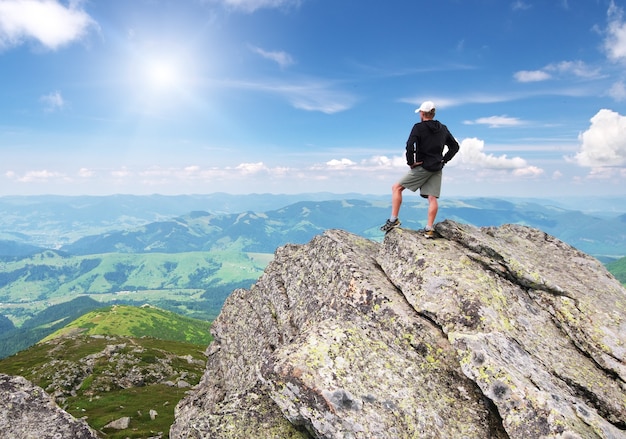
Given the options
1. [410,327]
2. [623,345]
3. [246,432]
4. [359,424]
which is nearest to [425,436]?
[359,424]

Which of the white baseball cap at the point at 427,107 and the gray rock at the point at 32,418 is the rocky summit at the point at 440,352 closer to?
the white baseball cap at the point at 427,107

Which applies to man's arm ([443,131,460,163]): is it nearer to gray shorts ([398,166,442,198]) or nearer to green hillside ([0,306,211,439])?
gray shorts ([398,166,442,198])

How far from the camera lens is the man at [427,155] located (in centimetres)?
2020

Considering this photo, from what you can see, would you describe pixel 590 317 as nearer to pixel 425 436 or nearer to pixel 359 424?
pixel 425 436

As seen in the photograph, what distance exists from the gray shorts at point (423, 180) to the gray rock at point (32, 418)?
29.9 metres

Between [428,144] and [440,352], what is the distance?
11480mm

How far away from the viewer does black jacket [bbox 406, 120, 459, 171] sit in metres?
20.2

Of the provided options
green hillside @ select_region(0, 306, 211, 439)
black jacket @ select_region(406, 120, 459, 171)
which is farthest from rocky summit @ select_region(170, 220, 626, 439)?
green hillside @ select_region(0, 306, 211, 439)

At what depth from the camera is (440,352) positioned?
1478cm

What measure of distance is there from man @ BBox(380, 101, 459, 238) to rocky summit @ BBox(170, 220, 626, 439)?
3.00m

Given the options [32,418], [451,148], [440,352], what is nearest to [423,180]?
[451,148]

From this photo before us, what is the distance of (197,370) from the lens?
405ft

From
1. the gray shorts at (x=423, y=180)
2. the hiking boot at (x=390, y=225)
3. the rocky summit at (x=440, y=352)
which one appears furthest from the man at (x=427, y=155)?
the rocky summit at (x=440, y=352)

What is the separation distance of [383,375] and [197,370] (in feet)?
418
